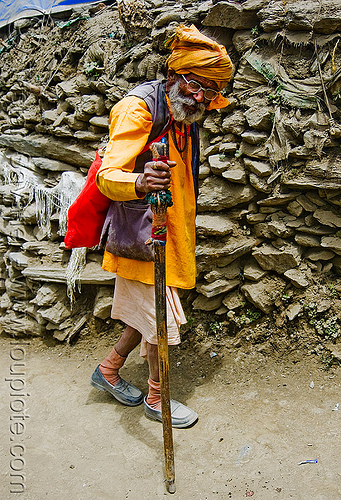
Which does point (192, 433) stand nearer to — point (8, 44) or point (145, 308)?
point (145, 308)

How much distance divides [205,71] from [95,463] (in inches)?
93.6

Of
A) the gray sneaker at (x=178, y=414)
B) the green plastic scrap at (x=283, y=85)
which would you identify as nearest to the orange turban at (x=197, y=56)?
the green plastic scrap at (x=283, y=85)

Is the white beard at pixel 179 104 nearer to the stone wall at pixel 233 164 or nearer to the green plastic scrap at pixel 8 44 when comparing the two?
the stone wall at pixel 233 164

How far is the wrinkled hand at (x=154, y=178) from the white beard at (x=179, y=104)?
20.0 inches

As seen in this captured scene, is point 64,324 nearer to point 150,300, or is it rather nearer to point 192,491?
point 150,300

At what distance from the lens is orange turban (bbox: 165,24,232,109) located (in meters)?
2.27

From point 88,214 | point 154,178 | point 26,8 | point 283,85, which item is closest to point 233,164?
point 283,85

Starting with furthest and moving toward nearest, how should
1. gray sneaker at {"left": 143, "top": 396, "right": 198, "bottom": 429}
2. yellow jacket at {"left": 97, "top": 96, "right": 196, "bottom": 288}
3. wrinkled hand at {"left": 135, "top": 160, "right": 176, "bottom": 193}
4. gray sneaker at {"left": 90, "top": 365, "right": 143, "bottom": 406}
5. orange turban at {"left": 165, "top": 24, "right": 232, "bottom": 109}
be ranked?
gray sneaker at {"left": 90, "top": 365, "right": 143, "bottom": 406} → gray sneaker at {"left": 143, "top": 396, "right": 198, "bottom": 429} → orange turban at {"left": 165, "top": 24, "right": 232, "bottom": 109} → yellow jacket at {"left": 97, "top": 96, "right": 196, "bottom": 288} → wrinkled hand at {"left": 135, "top": 160, "right": 176, "bottom": 193}

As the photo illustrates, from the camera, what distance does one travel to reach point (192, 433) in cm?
272

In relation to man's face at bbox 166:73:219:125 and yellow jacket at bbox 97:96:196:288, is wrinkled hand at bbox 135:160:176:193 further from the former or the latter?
man's face at bbox 166:73:219:125

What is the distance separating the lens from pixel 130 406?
3.04 m

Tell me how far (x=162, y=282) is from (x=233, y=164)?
1581 mm

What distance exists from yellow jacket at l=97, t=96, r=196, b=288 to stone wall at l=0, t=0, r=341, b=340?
0.78m

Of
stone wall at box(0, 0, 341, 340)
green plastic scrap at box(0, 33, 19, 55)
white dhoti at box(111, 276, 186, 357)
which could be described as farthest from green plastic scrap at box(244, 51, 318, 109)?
green plastic scrap at box(0, 33, 19, 55)
